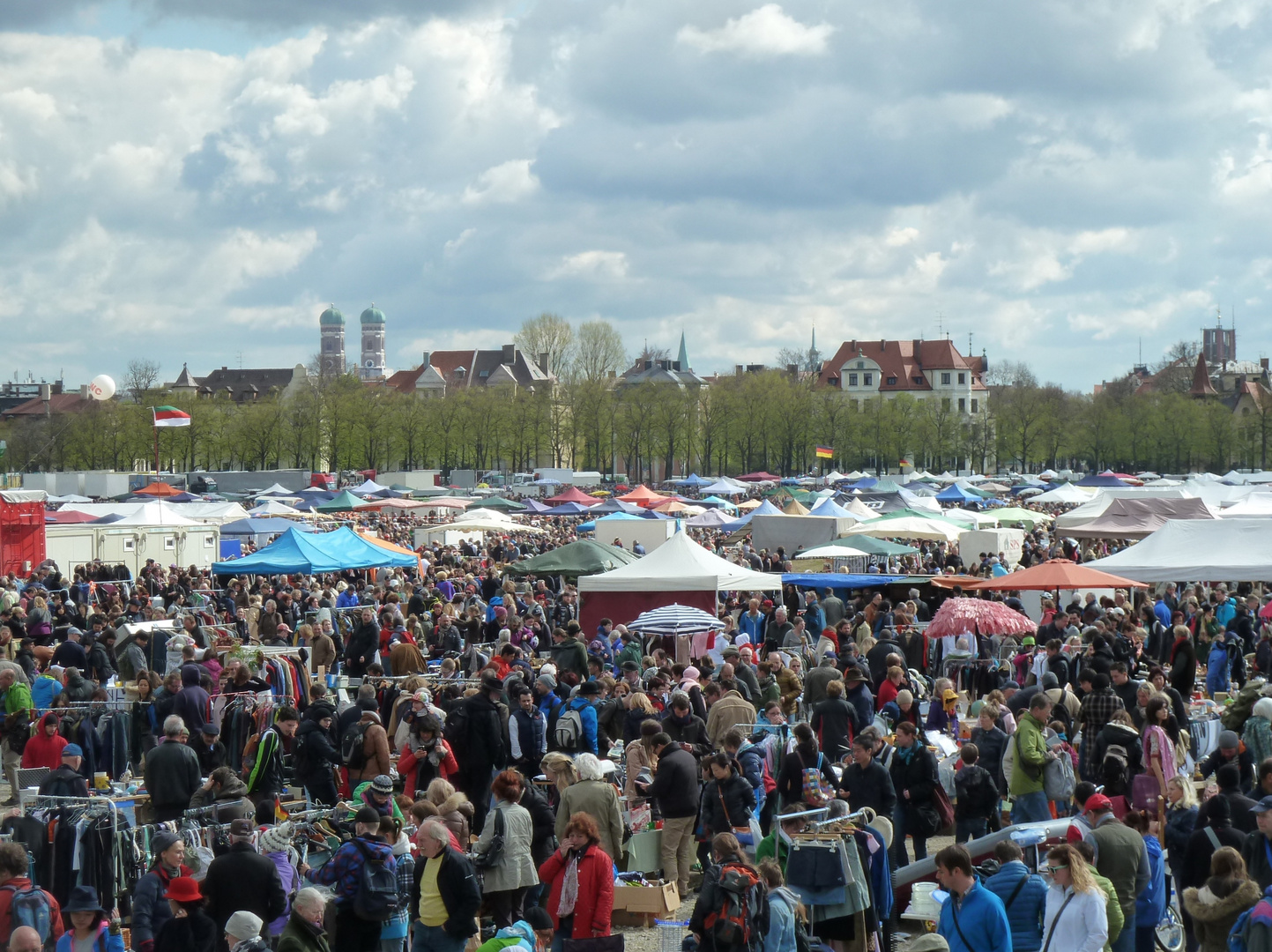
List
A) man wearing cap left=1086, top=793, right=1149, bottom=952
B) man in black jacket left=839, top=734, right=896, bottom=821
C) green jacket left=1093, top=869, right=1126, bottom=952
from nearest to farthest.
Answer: green jacket left=1093, top=869, right=1126, bottom=952 < man wearing cap left=1086, top=793, right=1149, bottom=952 < man in black jacket left=839, top=734, right=896, bottom=821

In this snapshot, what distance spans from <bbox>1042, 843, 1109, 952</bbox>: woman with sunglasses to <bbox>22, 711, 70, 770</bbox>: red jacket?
294 inches

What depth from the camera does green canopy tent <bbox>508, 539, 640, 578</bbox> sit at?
20.3 m

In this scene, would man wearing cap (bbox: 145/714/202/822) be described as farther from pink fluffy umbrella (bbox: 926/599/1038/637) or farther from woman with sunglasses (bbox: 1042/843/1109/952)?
pink fluffy umbrella (bbox: 926/599/1038/637)

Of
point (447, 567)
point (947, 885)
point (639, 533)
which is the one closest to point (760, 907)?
point (947, 885)

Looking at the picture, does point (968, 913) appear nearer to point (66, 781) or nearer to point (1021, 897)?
point (1021, 897)

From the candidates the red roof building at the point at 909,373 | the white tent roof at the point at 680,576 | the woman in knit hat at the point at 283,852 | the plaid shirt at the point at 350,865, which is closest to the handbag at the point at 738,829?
the plaid shirt at the point at 350,865

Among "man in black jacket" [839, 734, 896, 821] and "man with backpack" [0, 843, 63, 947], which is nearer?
"man with backpack" [0, 843, 63, 947]

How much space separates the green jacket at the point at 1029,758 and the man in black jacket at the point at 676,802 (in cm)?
216

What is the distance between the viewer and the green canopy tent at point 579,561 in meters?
20.3

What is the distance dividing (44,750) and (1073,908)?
25.3 feet

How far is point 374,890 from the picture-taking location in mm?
6758

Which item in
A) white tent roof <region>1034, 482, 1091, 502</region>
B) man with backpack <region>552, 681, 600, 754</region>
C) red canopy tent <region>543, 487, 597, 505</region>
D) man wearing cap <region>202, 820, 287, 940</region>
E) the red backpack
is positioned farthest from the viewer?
red canopy tent <region>543, 487, 597, 505</region>

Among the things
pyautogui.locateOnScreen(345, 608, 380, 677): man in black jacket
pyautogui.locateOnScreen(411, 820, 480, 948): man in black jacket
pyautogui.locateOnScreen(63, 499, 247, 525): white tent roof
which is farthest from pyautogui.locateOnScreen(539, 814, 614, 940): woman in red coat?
pyautogui.locateOnScreen(63, 499, 247, 525): white tent roof

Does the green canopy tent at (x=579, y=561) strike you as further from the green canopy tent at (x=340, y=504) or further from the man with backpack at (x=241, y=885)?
the green canopy tent at (x=340, y=504)
